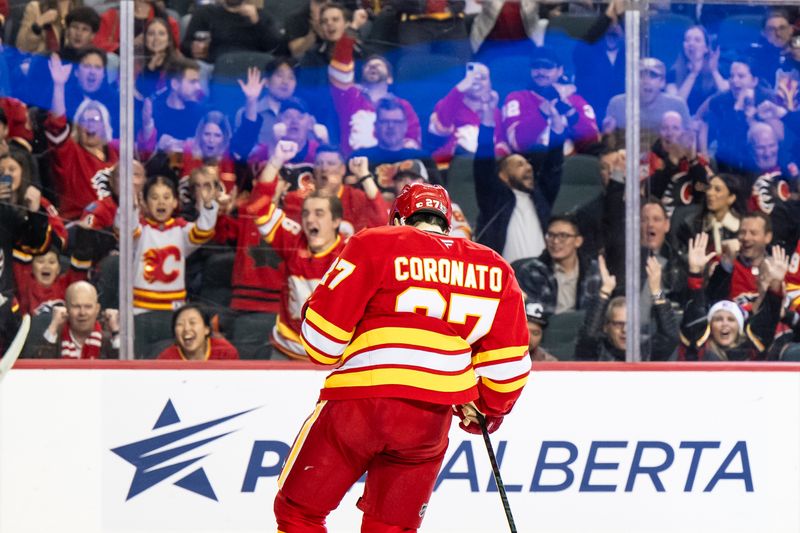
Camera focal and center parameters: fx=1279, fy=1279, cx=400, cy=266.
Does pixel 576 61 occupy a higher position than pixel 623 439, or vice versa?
pixel 576 61

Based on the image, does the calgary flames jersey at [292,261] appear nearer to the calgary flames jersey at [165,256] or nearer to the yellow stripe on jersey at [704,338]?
the calgary flames jersey at [165,256]

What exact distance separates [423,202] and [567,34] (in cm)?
165

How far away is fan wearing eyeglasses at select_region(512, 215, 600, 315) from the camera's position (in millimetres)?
4742

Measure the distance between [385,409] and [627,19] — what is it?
2.21 meters

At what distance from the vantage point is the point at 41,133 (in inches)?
180

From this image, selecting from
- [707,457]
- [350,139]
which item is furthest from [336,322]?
[707,457]

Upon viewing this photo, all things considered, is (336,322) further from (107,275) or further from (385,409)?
(107,275)

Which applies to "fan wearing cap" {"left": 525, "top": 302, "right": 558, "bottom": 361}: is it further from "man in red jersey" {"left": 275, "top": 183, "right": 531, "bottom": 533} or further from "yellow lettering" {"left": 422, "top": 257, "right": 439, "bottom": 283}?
"yellow lettering" {"left": 422, "top": 257, "right": 439, "bottom": 283}

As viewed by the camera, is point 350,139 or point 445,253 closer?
point 445,253

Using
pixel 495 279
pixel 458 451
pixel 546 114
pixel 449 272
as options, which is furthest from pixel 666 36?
pixel 449 272

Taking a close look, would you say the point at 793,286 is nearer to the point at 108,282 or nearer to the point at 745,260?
the point at 745,260

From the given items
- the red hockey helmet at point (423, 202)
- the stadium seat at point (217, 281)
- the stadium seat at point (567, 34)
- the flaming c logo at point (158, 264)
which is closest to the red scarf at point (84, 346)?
the flaming c logo at point (158, 264)

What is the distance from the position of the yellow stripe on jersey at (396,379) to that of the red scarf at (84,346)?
1.56 meters

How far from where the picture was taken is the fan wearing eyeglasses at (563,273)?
4.74 meters
